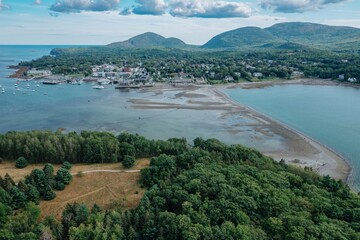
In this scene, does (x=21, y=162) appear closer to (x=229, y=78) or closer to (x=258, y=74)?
(x=229, y=78)

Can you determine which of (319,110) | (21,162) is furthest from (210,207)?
(319,110)

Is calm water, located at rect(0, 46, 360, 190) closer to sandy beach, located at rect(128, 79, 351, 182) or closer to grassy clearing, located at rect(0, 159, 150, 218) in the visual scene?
sandy beach, located at rect(128, 79, 351, 182)

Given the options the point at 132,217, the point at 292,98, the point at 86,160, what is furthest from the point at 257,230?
the point at 292,98

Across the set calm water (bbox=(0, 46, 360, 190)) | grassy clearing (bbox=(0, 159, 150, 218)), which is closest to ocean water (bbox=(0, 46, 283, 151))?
calm water (bbox=(0, 46, 360, 190))

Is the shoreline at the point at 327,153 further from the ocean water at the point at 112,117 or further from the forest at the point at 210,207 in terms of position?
the forest at the point at 210,207

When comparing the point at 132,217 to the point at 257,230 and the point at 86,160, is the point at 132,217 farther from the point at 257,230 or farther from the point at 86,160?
the point at 86,160

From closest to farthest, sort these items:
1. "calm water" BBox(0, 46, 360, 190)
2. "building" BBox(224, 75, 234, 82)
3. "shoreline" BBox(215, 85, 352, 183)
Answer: "shoreline" BBox(215, 85, 352, 183), "calm water" BBox(0, 46, 360, 190), "building" BBox(224, 75, 234, 82)
